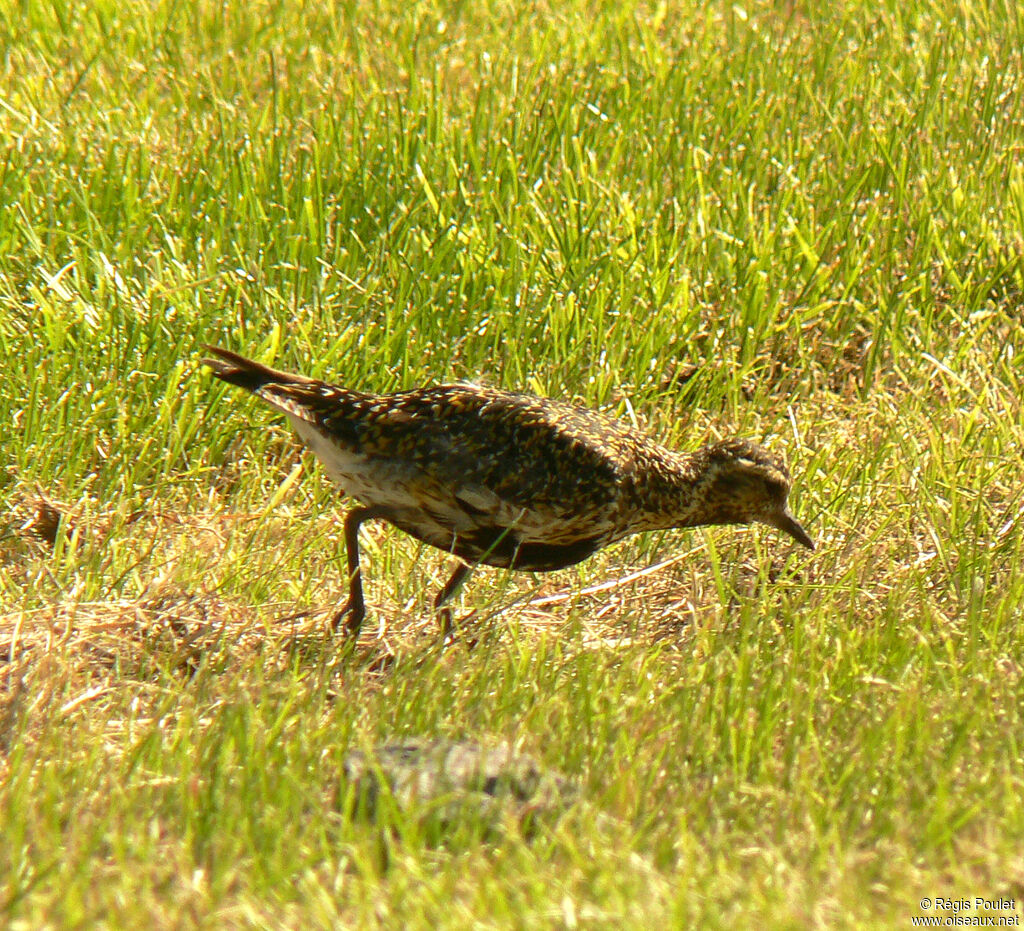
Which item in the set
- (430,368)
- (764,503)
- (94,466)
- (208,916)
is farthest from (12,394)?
(208,916)

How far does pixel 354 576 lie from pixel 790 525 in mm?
1580

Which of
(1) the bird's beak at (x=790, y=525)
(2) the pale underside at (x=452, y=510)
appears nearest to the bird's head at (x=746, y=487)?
(1) the bird's beak at (x=790, y=525)

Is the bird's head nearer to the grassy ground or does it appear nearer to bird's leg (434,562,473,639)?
the grassy ground

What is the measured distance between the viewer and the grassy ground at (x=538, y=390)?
3643 mm

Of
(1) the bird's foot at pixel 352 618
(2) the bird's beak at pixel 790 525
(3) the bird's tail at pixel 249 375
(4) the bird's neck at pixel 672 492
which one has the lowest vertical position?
(1) the bird's foot at pixel 352 618

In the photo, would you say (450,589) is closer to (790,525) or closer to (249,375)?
(249,375)

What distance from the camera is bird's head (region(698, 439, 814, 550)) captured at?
5.54 metres

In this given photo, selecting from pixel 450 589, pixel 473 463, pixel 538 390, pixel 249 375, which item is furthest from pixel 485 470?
pixel 538 390

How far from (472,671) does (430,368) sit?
222 cm

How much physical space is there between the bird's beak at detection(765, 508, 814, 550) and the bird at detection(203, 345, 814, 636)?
15cm

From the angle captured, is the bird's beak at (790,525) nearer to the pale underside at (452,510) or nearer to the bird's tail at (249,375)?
Result: the pale underside at (452,510)

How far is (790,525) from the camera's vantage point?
570cm

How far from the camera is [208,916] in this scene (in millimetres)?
3299

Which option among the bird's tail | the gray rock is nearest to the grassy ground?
the gray rock
